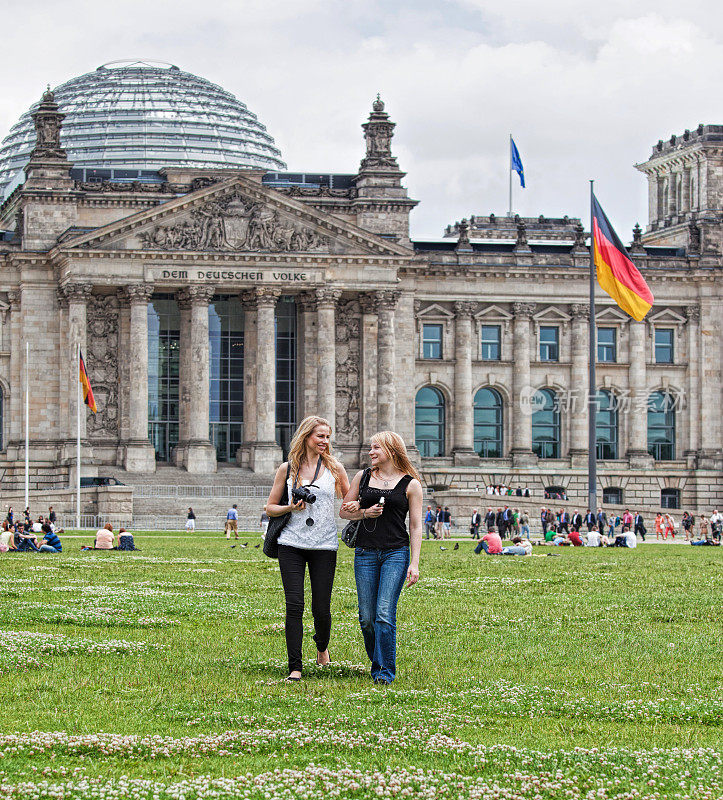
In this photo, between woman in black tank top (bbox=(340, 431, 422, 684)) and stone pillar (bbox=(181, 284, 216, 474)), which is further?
stone pillar (bbox=(181, 284, 216, 474))

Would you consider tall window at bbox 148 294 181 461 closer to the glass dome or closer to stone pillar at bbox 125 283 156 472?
stone pillar at bbox 125 283 156 472

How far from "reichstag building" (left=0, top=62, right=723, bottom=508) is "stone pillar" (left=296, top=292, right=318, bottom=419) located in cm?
13

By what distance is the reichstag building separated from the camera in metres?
83.2

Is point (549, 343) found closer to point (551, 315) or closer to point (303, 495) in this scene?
point (551, 315)

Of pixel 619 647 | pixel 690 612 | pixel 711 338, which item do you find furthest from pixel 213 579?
pixel 711 338

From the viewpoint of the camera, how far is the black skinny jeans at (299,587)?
56.0 ft

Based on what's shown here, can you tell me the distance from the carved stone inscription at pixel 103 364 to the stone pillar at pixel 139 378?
2.43 metres

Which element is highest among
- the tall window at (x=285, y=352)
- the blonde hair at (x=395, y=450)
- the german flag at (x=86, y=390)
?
the tall window at (x=285, y=352)

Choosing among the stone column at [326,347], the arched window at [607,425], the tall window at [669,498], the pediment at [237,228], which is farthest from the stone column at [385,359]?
the tall window at [669,498]

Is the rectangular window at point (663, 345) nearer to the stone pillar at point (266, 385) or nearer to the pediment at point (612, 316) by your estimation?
the pediment at point (612, 316)

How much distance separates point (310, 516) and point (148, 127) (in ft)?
287

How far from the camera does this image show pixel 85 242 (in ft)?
267

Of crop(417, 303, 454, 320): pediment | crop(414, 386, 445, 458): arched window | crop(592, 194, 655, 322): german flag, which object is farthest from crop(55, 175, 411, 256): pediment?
crop(592, 194, 655, 322): german flag

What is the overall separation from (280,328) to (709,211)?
30.6m
